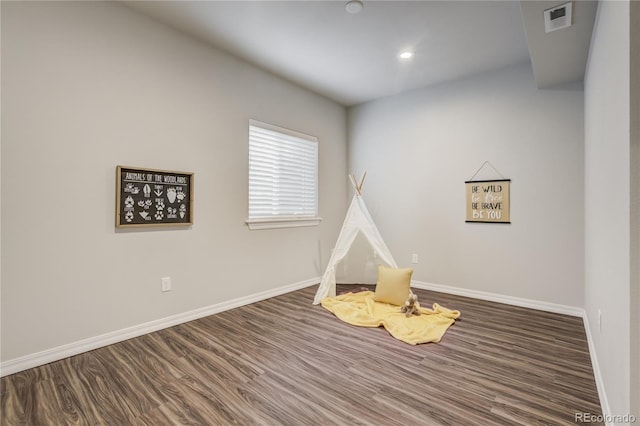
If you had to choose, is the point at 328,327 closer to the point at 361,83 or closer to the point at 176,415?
the point at 176,415

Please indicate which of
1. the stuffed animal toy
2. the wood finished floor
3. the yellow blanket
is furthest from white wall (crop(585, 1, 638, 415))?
the stuffed animal toy

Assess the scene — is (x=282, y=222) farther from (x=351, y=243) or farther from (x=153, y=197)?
(x=153, y=197)

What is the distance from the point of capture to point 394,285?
10.8ft

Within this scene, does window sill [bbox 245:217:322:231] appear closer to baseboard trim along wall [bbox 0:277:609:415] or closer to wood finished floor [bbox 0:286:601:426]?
baseboard trim along wall [bbox 0:277:609:415]

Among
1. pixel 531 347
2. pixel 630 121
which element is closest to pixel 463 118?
pixel 531 347

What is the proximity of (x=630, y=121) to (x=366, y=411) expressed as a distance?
1755 mm

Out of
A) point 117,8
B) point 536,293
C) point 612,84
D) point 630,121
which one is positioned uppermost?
point 117,8

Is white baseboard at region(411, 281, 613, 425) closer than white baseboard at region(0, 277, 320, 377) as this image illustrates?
Yes

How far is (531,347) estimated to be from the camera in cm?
242

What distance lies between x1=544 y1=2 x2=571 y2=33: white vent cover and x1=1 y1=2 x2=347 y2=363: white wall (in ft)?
8.93

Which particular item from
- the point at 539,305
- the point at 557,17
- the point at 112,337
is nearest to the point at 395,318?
the point at 539,305

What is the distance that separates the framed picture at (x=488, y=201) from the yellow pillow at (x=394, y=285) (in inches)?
45.5

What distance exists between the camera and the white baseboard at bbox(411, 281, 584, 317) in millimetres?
3189

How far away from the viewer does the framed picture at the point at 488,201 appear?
354 centimetres
